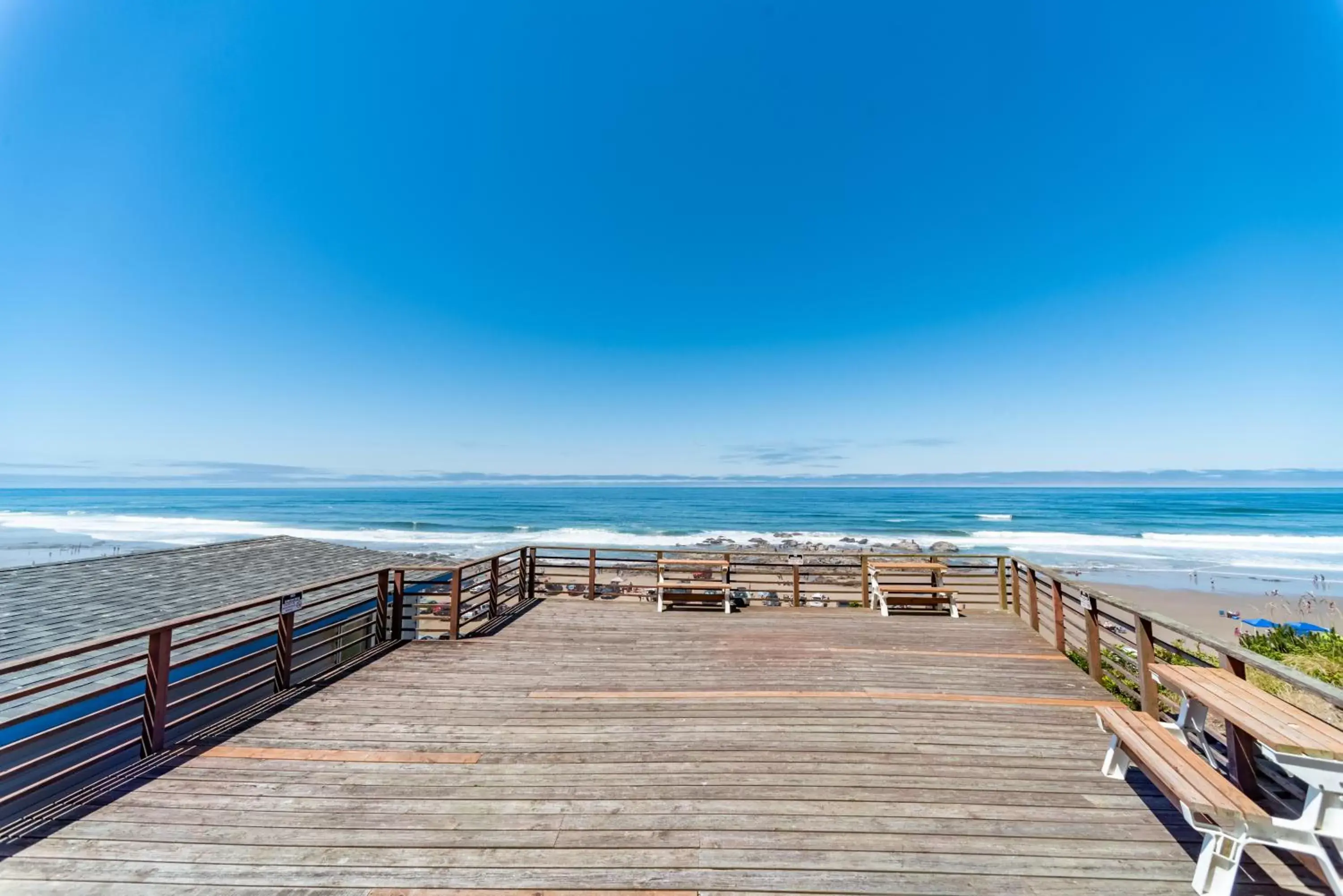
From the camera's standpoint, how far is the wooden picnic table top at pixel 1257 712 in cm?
213

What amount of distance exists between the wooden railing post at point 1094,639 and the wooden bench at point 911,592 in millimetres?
2507

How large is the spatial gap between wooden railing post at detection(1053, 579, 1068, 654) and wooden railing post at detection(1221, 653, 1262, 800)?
2864 millimetres

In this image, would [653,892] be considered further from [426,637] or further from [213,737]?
[426,637]

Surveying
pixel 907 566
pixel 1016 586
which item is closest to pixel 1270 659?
pixel 1016 586

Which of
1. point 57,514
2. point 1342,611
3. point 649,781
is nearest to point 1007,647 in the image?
point 649,781

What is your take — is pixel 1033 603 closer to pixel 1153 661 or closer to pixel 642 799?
pixel 1153 661

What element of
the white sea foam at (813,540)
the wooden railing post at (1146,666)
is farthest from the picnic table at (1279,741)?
the white sea foam at (813,540)

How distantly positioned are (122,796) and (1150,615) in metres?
7.14

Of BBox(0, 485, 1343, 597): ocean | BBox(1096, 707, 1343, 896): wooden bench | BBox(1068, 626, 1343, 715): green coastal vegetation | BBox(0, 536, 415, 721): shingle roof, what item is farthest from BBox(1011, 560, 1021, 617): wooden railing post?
BBox(0, 485, 1343, 597): ocean

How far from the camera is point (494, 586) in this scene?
7.22 meters

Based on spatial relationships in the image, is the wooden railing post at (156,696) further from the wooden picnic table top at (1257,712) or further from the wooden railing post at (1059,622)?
the wooden railing post at (1059,622)

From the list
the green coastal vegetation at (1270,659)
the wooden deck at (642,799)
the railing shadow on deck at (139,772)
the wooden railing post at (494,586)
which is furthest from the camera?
the wooden railing post at (494,586)

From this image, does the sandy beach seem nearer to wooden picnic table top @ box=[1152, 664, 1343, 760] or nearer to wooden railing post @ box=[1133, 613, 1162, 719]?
wooden railing post @ box=[1133, 613, 1162, 719]

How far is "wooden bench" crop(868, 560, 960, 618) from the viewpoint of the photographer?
763 centimetres
